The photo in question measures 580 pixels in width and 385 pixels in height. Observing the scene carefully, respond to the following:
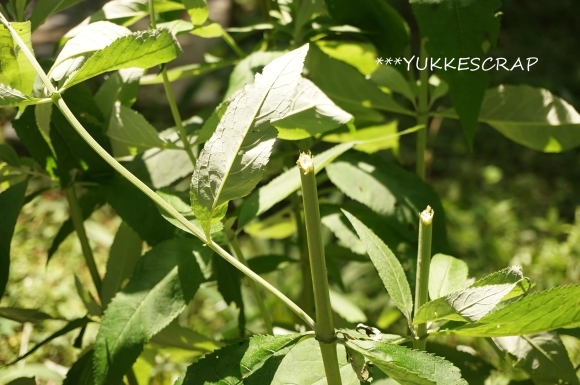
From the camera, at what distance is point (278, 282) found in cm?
168

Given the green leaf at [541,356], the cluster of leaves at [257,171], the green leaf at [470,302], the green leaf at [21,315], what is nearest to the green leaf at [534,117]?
the cluster of leaves at [257,171]

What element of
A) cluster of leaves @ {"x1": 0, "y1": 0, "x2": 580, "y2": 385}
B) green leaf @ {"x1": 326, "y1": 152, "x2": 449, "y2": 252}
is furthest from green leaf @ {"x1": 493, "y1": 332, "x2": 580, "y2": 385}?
green leaf @ {"x1": 326, "y1": 152, "x2": 449, "y2": 252}

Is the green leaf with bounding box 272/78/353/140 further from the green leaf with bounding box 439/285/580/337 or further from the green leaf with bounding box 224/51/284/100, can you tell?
the green leaf with bounding box 439/285/580/337

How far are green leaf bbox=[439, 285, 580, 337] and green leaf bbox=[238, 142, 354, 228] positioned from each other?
22 cm

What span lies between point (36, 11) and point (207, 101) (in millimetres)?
2226

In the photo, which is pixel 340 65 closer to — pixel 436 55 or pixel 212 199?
pixel 436 55

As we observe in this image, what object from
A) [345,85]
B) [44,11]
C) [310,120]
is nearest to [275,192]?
[310,120]

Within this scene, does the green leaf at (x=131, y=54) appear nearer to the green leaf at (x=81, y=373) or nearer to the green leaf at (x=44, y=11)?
the green leaf at (x=44, y=11)

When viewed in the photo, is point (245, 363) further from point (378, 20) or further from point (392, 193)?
point (378, 20)

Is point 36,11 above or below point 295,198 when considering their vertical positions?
above

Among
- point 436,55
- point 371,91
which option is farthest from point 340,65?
point 436,55

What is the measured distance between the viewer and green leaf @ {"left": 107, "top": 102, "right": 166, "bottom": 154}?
62 centimetres

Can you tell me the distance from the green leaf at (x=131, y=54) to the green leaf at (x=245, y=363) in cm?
23

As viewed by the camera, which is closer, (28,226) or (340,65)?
(340,65)
